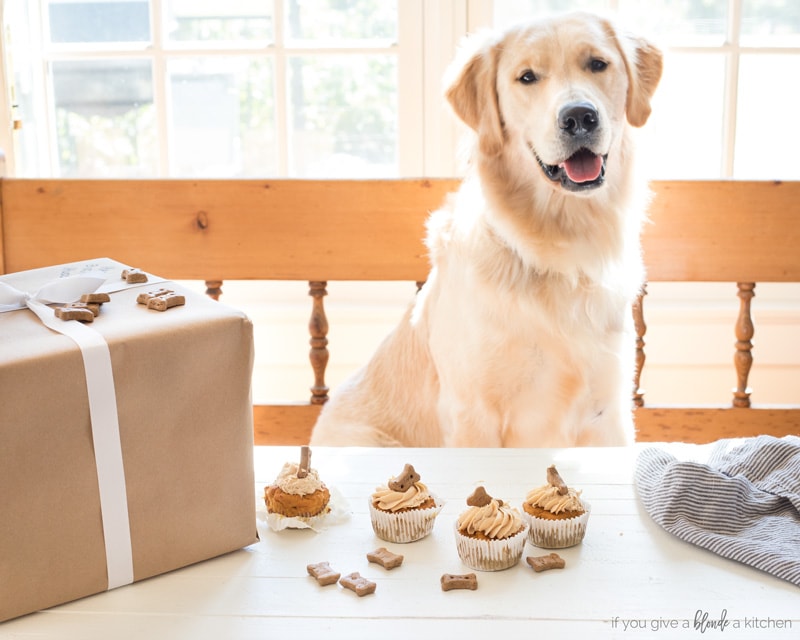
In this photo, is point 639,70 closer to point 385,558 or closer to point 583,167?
point 583,167

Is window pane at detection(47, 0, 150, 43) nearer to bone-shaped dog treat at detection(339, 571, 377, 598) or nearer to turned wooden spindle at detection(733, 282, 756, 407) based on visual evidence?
turned wooden spindle at detection(733, 282, 756, 407)

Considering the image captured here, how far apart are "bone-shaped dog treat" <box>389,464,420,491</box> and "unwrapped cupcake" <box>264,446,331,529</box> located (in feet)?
0.24

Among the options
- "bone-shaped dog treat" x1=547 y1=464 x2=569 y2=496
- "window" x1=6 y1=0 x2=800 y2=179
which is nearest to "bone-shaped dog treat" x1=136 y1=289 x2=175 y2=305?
"bone-shaped dog treat" x1=547 y1=464 x2=569 y2=496

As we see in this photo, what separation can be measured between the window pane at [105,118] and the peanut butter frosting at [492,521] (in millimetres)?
2082

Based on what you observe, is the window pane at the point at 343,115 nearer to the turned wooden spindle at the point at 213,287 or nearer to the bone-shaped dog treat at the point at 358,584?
the turned wooden spindle at the point at 213,287

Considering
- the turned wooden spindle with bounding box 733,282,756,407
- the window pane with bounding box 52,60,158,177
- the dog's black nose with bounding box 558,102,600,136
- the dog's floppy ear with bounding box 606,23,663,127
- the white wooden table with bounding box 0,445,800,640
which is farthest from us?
the window pane with bounding box 52,60,158,177

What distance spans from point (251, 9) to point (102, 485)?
2.04m

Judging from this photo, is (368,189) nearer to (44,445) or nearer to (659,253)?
(659,253)

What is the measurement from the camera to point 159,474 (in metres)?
0.80

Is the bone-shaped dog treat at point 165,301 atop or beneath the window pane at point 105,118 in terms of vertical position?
beneath

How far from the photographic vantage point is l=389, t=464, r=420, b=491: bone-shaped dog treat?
88 centimetres

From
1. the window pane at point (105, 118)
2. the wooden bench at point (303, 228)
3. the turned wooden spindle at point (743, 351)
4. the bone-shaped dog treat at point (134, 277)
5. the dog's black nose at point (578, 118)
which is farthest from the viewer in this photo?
the window pane at point (105, 118)

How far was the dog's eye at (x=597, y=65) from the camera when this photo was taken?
1464 mm

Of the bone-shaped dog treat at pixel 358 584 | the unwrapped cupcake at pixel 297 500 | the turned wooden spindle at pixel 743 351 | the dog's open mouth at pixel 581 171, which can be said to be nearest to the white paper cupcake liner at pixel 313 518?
the unwrapped cupcake at pixel 297 500
